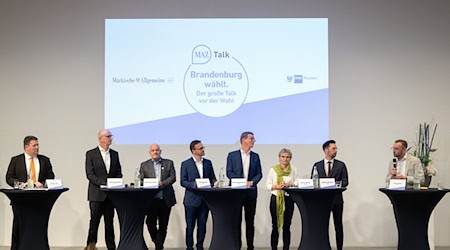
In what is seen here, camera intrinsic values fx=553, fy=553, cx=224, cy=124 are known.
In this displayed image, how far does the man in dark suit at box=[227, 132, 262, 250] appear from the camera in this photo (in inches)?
268

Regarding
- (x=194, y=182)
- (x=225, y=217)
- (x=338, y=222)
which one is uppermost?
(x=194, y=182)

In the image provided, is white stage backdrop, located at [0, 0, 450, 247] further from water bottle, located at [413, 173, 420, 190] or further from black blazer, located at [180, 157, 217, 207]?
water bottle, located at [413, 173, 420, 190]

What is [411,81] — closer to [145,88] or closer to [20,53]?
[145,88]

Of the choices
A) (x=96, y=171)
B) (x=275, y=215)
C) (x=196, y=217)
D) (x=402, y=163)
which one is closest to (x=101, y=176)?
(x=96, y=171)

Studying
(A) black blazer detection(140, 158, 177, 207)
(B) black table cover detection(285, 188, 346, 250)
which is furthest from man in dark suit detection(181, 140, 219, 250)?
(B) black table cover detection(285, 188, 346, 250)

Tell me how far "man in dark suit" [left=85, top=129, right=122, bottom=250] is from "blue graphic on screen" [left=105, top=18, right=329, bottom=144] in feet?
3.64

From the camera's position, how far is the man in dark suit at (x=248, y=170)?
680 cm

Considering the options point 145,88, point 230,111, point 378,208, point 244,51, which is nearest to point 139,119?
point 145,88

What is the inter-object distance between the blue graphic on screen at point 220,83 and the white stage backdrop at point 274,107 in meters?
0.06

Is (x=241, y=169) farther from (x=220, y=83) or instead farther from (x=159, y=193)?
(x=220, y=83)

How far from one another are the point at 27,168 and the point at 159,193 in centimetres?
158

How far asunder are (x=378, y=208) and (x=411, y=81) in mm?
1891

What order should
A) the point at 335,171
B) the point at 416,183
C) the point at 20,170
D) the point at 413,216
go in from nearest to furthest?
the point at 416,183, the point at 413,216, the point at 20,170, the point at 335,171

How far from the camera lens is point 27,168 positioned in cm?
647
